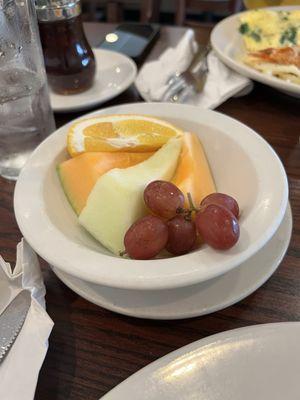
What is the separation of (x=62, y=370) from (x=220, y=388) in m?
0.17

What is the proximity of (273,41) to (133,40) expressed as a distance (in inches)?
14.0

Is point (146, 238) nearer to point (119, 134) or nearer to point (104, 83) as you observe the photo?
point (119, 134)

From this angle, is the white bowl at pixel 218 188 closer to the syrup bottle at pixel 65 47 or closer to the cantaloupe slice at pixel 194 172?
the cantaloupe slice at pixel 194 172

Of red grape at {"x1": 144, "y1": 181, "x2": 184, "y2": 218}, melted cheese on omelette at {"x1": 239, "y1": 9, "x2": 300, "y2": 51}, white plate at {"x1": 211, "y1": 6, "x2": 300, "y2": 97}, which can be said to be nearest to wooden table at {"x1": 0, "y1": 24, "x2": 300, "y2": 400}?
red grape at {"x1": 144, "y1": 181, "x2": 184, "y2": 218}

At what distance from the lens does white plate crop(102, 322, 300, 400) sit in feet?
1.26

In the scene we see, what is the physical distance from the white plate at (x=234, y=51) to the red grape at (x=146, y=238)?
1.67 feet

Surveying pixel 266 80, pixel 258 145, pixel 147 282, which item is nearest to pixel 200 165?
pixel 258 145

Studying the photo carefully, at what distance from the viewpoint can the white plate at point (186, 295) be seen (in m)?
0.49

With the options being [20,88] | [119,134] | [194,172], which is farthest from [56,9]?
[194,172]

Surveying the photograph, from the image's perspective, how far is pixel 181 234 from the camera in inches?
19.6

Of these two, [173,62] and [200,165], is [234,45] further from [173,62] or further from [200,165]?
[200,165]

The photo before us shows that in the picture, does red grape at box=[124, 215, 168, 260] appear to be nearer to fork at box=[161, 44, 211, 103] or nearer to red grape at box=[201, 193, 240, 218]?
red grape at box=[201, 193, 240, 218]

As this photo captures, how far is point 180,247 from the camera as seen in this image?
1.67ft

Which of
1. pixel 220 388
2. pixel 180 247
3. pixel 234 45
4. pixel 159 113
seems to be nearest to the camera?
pixel 220 388
